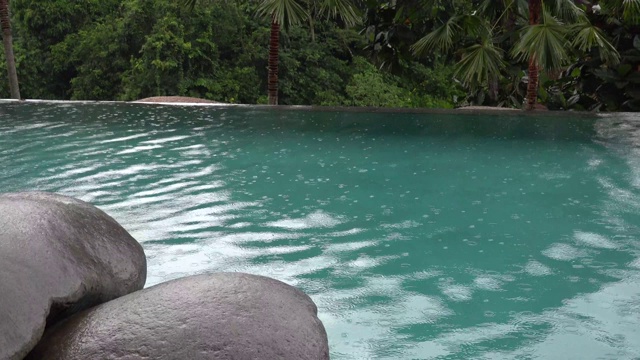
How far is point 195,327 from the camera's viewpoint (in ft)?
7.21

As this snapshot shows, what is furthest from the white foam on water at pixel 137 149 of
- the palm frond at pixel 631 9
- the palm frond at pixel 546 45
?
the palm frond at pixel 631 9

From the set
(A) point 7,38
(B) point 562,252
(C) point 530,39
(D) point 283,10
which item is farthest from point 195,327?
(A) point 7,38

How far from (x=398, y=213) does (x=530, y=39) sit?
5183 mm

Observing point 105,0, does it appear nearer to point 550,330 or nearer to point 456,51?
point 456,51

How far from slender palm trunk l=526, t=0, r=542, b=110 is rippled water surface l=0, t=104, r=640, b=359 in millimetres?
1519

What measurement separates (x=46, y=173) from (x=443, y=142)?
4562mm

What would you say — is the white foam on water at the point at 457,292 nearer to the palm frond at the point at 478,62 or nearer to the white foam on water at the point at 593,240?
the white foam on water at the point at 593,240

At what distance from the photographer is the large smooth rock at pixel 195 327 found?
7.09 ft

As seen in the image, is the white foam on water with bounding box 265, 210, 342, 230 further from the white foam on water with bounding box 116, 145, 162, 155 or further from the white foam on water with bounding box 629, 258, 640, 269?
the white foam on water with bounding box 116, 145, 162, 155

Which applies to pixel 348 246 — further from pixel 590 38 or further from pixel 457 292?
pixel 590 38

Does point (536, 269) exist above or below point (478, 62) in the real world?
below

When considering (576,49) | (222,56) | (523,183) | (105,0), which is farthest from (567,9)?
(105,0)

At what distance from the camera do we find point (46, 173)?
718cm

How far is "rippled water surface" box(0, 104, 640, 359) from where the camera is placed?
3795mm
